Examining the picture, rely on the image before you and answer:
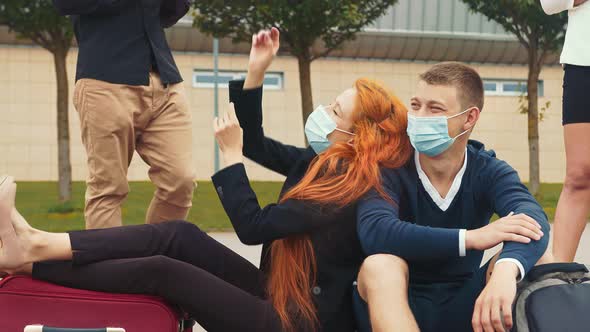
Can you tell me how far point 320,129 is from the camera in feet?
11.6

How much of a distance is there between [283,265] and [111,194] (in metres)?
1.55

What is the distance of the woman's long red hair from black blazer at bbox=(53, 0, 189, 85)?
4.96 feet

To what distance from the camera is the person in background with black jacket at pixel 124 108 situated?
4422mm

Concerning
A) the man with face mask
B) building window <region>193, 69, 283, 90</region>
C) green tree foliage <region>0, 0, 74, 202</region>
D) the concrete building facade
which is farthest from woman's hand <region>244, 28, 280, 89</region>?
building window <region>193, 69, 283, 90</region>

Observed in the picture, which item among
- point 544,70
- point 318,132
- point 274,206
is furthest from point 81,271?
point 544,70

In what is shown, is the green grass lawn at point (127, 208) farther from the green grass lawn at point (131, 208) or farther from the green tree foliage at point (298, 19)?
the green tree foliage at point (298, 19)

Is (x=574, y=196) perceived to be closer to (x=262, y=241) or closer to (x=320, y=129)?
(x=320, y=129)

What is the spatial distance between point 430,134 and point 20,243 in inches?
59.4

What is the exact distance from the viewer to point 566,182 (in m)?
3.97

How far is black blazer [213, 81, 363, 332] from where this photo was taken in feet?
10.1

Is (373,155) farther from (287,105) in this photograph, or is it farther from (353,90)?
(287,105)

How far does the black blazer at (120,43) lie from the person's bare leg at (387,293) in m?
2.04

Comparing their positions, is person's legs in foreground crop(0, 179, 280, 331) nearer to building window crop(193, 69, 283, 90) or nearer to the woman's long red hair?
the woman's long red hair

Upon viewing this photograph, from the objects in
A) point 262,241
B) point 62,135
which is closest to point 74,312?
point 262,241
